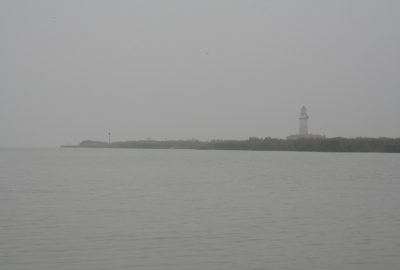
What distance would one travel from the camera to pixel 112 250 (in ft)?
31.3

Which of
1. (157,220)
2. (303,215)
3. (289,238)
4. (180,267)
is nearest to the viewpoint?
(180,267)

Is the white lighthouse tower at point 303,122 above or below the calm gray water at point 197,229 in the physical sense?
above

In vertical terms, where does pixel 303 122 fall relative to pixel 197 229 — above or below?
above

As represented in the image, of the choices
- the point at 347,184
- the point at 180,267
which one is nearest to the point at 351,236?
the point at 180,267

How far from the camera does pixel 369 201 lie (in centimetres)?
1755

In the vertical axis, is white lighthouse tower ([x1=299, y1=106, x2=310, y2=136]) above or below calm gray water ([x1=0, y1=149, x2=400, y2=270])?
above

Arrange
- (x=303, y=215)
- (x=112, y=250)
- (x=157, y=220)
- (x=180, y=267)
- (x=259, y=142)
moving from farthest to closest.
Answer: (x=259, y=142), (x=303, y=215), (x=157, y=220), (x=112, y=250), (x=180, y=267)

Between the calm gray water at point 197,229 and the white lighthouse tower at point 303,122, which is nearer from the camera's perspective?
the calm gray water at point 197,229

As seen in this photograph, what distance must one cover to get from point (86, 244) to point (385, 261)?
202 inches

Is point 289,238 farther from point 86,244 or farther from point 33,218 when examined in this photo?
point 33,218

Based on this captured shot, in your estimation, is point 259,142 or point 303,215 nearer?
point 303,215

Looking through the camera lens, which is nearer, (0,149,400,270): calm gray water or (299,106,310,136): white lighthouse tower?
(0,149,400,270): calm gray water

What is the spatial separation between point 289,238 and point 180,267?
316 cm

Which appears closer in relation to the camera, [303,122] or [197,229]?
[197,229]
